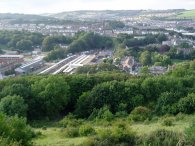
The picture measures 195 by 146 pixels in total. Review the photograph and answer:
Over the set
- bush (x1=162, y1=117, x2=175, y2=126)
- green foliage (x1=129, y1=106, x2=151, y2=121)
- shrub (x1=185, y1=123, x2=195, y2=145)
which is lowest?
green foliage (x1=129, y1=106, x2=151, y2=121)

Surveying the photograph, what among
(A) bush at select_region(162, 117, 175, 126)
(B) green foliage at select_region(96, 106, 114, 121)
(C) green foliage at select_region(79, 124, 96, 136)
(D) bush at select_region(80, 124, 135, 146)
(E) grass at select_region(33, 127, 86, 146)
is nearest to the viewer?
(D) bush at select_region(80, 124, 135, 146)

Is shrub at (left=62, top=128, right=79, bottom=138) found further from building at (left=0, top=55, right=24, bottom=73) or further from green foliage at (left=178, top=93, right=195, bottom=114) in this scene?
building at (left=0, top=55, right=24, bottom=73)

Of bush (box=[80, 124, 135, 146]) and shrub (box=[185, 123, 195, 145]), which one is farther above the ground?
shrub (box=[185, 123, 195, 145])

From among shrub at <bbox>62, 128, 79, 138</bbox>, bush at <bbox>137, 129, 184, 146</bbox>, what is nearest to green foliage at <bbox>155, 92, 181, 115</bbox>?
shrub at <bbox>62, 128, 79, 138</bbox>

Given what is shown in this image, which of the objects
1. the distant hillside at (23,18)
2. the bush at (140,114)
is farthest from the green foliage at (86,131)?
the distant hillside at (23,18)

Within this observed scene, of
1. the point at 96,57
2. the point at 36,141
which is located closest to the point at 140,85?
the point at 36,141

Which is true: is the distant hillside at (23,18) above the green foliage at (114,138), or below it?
below

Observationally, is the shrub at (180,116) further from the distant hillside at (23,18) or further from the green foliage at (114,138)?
the distant hillside at (23,18)
